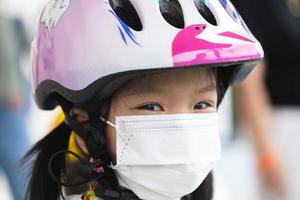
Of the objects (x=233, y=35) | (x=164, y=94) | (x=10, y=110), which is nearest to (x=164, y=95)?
(x=164, y=94)

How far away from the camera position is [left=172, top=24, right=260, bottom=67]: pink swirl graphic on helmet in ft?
6.30

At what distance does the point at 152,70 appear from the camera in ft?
6.37

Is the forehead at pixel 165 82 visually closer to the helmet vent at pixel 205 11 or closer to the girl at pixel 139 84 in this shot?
the girl at pixel 139 84

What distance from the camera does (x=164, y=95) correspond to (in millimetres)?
2047

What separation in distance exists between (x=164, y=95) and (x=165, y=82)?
0.12 feet

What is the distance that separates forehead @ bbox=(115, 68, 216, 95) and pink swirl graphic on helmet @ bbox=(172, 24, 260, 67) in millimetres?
122

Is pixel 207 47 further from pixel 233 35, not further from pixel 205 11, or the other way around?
pixel 205 11

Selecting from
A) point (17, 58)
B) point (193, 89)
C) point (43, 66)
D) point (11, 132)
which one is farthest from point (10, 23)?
point (193, 89)

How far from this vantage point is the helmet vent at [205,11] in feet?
7.00

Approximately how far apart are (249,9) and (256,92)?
0.39 meters

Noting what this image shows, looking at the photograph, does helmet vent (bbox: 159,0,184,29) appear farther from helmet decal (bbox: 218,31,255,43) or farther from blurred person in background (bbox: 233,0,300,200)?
blurred person in background (bbox: 233,0,300,200)

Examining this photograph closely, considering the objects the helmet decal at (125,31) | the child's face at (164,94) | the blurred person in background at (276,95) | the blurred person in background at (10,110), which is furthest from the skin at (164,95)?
the blurred person in background at (10,110)

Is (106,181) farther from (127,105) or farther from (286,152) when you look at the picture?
(286,152)

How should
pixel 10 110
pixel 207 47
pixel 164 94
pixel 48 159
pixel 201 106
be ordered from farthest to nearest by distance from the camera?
1. pixel 10 110
2. pixel 48 159
3. pixel 201 106
4. pixel 164 94
5. pixel 207 47
